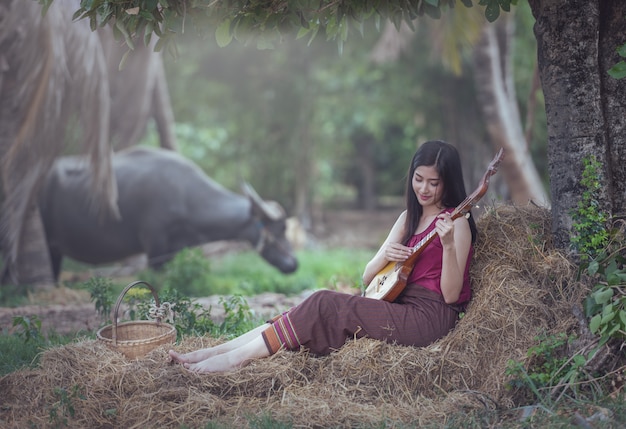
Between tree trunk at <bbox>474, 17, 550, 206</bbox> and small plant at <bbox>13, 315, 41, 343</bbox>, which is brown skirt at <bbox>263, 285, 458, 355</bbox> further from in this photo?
tree trunk at <bbox>474, 17, 550, 206</bbox>

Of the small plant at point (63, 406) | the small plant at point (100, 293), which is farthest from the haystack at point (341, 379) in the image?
the small plant at point (100, 293)

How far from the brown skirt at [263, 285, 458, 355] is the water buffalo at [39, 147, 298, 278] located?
4.94 m

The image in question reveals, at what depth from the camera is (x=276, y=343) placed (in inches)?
134

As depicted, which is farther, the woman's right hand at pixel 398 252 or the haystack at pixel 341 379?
the woman's right hand at pixel 398 252

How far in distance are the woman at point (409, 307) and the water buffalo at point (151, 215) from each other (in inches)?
193

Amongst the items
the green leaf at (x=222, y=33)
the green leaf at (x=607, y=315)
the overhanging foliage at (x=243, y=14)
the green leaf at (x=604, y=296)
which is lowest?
the green leaf at (x=607, y=315)

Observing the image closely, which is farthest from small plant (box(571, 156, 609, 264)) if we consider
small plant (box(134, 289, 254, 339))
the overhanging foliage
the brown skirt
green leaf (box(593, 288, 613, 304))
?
small plant (box(134, 289, 254, 339))

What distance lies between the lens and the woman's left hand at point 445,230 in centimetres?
323

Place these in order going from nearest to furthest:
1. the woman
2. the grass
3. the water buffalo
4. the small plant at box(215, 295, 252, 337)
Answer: the grass → the woman → the small plant at box(215, 295, 252, 337) → the water buffalo

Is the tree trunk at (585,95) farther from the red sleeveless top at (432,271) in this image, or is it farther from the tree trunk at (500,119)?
the tree trunk at (500,119)

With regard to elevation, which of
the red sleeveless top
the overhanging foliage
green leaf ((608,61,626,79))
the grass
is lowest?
the grass

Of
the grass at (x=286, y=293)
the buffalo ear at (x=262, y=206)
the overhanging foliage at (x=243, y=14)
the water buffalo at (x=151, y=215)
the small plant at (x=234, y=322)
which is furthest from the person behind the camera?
the buffalo ear at (x=262, y=206)

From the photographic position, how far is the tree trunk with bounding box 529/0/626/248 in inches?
132

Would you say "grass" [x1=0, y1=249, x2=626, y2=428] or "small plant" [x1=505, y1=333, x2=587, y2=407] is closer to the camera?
"grass" [x1=0, y1=249, x2=626, y2=428]
